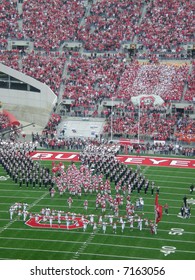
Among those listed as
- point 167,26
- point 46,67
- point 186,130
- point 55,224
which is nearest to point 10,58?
point 46,67

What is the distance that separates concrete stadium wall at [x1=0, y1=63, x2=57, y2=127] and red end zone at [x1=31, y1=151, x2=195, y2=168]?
5.53m

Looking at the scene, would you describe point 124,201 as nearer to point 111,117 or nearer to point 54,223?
point 54,223

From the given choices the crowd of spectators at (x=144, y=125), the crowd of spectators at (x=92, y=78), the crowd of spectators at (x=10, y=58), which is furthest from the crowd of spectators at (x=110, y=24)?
the crowd of spectators at (x=144, y=125)

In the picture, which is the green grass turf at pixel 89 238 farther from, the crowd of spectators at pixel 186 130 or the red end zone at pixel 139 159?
the crowd of spectators at pixel 186 130

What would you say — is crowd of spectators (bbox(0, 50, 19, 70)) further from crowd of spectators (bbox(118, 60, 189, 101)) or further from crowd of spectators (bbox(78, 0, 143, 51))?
crowd of spectators (bbox(118, 60, 189, 101))

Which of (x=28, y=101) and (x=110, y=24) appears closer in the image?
(x=28, y=101)

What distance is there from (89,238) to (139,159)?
1201 cm

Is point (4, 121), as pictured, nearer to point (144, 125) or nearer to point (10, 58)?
point (10, 58)

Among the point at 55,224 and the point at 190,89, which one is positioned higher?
the point at 190,89

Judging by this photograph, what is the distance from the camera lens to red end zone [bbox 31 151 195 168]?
36219 millimetres

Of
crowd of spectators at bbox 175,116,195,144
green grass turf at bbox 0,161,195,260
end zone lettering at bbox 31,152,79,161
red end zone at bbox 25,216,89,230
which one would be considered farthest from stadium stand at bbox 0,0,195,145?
red end zone at bbox 25,216,89,230

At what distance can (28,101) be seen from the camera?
44844 mm

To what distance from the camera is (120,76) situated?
44.5 metres

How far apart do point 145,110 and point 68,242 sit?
17.6 m
